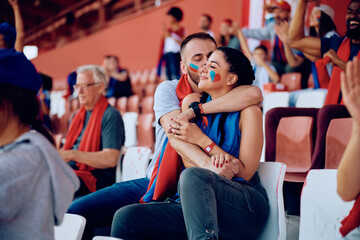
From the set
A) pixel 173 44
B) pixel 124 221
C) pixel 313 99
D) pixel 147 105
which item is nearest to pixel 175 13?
pixel 173 44

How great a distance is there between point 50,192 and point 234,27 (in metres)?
3.91

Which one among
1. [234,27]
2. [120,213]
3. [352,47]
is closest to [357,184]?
[120,213]

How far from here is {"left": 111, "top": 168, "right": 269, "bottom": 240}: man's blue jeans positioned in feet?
3.87

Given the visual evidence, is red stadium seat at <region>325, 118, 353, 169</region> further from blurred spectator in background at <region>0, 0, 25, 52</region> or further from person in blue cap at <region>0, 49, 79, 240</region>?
blurred spectator in background at <region>0, 0, 25, 52</region>

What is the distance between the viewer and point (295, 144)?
2.34m

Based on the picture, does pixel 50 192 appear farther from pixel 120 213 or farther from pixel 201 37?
pixel 201 37

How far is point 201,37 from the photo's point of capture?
1768 mm

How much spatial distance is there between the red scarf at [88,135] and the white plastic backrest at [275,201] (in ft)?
3.67

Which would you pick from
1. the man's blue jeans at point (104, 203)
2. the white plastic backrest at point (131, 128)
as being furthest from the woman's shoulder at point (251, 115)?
the white plastic backrest at point (131, 128)

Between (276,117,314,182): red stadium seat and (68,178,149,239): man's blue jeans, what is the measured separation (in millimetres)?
940

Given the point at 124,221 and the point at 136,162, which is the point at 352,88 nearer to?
the point at 124,221

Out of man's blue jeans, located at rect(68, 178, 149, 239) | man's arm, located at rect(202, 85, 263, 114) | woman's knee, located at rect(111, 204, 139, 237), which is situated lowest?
man's blue jeans, located at rect(68, 178, 149, 239)

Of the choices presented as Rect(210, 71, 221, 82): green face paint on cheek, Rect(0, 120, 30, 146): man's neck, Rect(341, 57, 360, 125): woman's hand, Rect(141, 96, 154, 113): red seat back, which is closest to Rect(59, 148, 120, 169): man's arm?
Rect(210, 71, 221, 82): green face paint on cheek

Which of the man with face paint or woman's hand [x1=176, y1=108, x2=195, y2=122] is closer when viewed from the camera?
woman's hand [x1=176, y1=108, x2=195, y2=122]
